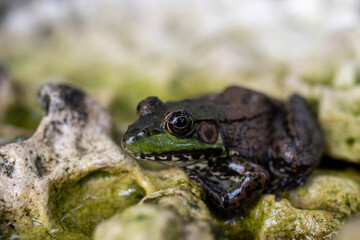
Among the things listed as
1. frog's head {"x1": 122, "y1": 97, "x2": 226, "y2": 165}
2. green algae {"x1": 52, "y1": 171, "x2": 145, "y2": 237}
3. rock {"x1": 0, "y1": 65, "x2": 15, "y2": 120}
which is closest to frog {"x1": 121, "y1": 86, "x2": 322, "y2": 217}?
frog's head {"x1": 122, "y1": 97, "x2": 226, "y2": 165}

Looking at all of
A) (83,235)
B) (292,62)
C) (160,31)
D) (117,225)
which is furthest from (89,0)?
(117,225)

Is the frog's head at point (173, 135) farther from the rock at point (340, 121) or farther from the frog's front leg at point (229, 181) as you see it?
the rock at point (340, 121)

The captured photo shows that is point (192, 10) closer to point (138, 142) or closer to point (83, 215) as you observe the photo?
point (138, 142)

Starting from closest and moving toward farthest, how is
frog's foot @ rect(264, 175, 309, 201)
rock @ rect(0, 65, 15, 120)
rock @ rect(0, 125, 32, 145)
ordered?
frog's foot @ rect(264, 175, 309, 201)
rock @ rect(0, 125, 32, 145)
rock @ rect(0, 65, 15, 120)

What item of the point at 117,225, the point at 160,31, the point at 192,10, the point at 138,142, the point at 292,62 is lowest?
the point at 117,225

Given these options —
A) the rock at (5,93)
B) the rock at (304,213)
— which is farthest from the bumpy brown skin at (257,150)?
the rock at (5,93)

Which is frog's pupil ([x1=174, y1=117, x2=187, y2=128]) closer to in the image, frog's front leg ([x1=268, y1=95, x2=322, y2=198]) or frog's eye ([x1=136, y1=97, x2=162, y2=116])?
frog's eye ([x1=136, y1=97, x2=162, y2=116])
